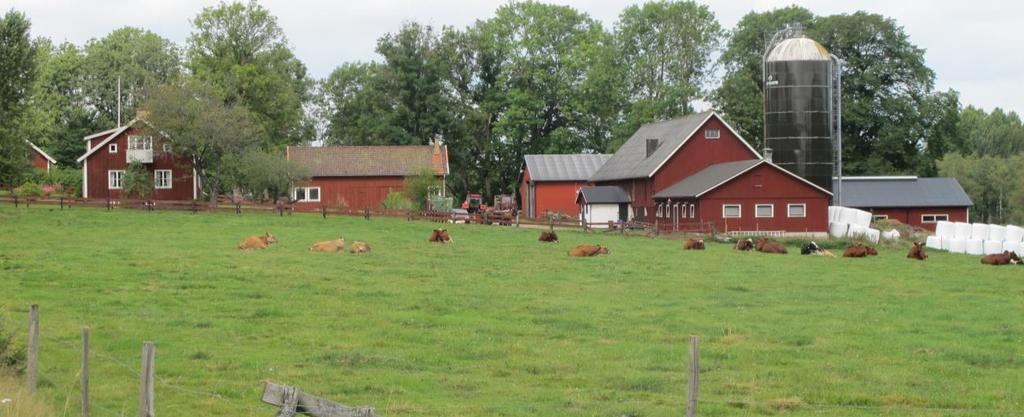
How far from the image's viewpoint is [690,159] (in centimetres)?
6003

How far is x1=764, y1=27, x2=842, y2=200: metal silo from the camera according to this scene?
192ft

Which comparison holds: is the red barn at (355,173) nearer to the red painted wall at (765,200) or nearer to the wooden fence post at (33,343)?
the red painted wall at (765,200)

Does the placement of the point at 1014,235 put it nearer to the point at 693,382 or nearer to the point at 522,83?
the point at 693,382

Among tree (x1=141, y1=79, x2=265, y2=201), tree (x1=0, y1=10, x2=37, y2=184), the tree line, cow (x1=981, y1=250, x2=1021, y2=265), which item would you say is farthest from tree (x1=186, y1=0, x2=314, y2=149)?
cow (x1=981, y1=250, x2=1021, y2=265)

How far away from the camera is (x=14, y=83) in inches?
1970

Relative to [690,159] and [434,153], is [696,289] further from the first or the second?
[434,153]

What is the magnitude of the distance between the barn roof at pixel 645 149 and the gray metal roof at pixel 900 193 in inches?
233

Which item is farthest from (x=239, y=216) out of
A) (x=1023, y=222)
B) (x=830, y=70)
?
(x=1023, y=222)

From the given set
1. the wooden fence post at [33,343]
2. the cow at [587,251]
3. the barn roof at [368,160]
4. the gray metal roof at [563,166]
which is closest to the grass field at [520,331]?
the wooden fence post at [33,343]

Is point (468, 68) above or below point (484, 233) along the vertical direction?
above

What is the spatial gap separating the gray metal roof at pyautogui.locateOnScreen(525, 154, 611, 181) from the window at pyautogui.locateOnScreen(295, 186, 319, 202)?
1264cm

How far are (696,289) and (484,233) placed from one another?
67.7 feet

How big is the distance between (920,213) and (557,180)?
2053 cm

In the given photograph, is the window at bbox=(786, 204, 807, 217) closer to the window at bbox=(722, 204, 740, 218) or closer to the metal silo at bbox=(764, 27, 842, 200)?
the window at bbox=(722, 204, 740, 218)
